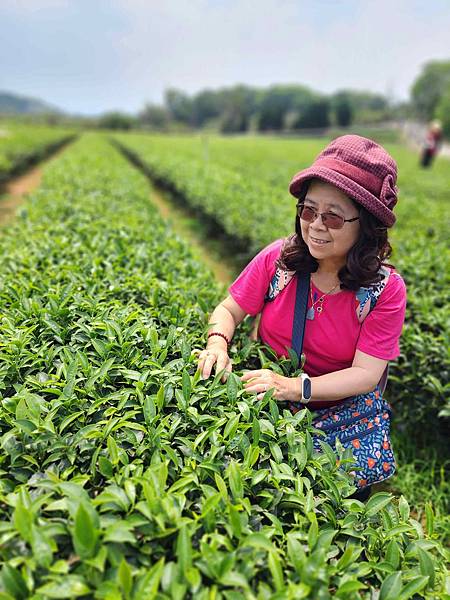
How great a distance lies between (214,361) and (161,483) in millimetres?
643

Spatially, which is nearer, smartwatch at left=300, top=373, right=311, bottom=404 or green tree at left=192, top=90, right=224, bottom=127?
smartwatch at left=300, top=373, right=311, bottom=404

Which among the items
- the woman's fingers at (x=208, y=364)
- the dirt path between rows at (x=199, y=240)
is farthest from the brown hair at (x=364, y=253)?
the dirt path between rows at (x=199, y=240)

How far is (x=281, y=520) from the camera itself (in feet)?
4.14

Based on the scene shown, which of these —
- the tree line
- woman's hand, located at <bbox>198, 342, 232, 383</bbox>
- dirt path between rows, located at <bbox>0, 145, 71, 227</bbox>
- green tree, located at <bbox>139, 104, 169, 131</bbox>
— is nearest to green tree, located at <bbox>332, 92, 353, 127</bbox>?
Result: the tree line

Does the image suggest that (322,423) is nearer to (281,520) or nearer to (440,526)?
(281,520)

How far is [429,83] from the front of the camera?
75.8m

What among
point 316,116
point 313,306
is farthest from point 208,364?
point 316,116

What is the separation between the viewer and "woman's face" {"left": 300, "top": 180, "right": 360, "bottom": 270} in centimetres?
163

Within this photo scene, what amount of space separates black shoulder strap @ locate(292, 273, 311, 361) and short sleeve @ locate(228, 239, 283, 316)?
16cm

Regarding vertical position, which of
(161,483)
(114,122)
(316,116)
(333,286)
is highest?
(114,122)

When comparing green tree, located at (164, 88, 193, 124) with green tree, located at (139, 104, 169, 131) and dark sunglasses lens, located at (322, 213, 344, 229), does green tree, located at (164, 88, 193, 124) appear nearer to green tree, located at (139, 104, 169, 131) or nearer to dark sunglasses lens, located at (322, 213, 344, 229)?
green tree, located at (139, 104, 169, 131)

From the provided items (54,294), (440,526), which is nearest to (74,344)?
(54,294)

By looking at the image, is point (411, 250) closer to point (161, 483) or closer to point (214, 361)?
point (214, 361)

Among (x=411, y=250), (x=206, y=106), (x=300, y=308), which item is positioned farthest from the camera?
(x=206, y=106)
